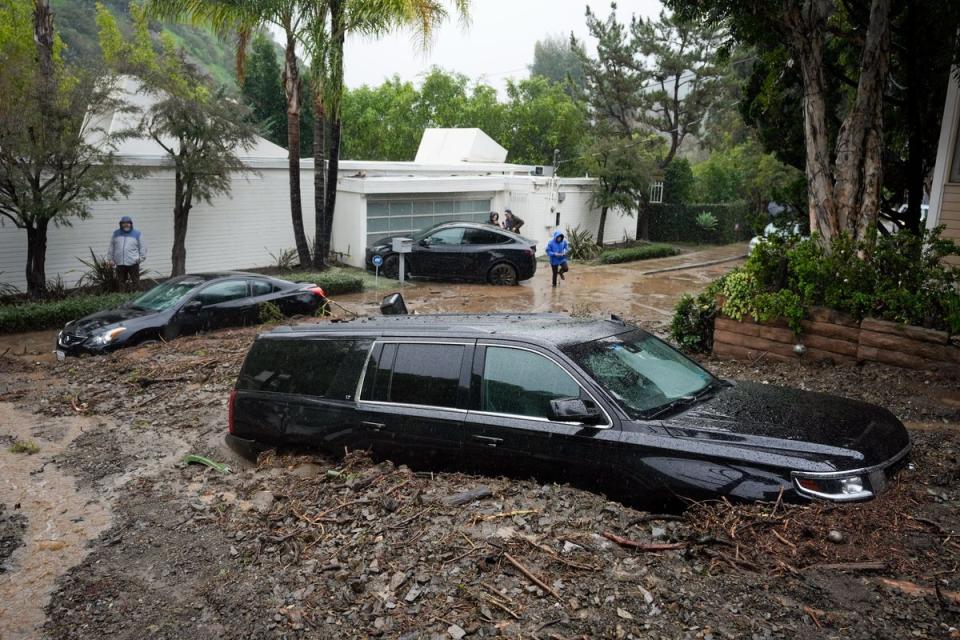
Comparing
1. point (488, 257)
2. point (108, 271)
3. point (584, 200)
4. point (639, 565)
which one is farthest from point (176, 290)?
point (584, 200)

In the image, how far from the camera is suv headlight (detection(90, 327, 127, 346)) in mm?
11562

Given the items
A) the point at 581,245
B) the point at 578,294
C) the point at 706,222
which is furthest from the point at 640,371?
the point at 706,222

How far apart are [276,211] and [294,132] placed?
121 inches

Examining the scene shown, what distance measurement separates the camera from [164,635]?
3955mm

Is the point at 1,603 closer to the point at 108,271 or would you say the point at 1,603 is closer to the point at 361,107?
the point at 108,271

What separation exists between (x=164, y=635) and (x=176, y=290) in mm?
9775

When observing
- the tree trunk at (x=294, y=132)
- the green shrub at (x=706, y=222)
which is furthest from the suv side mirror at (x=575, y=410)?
the green shrub at (x=706, y=222)

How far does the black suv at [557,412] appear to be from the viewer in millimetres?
4430

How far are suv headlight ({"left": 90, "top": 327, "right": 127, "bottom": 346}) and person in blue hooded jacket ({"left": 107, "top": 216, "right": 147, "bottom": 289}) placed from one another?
16.8 ft

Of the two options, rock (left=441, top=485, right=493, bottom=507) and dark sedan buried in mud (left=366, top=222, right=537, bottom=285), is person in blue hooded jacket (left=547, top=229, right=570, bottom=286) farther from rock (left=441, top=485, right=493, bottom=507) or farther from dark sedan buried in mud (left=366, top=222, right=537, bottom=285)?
rock (left=441, top=485, right=493, bottom=507)

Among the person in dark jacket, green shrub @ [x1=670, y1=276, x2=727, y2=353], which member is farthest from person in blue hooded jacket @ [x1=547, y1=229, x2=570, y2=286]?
green shrub @ [x1=670, y1=276, x2=727, y2=353]

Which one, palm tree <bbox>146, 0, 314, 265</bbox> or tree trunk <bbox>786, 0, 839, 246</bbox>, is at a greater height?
palm tree <bbox>146, 0, 314, 265</bbox>

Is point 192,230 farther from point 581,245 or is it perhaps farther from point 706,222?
point 706,222

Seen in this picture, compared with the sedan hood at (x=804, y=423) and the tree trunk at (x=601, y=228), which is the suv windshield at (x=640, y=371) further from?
the tree trunk at (x=601, y=228)
